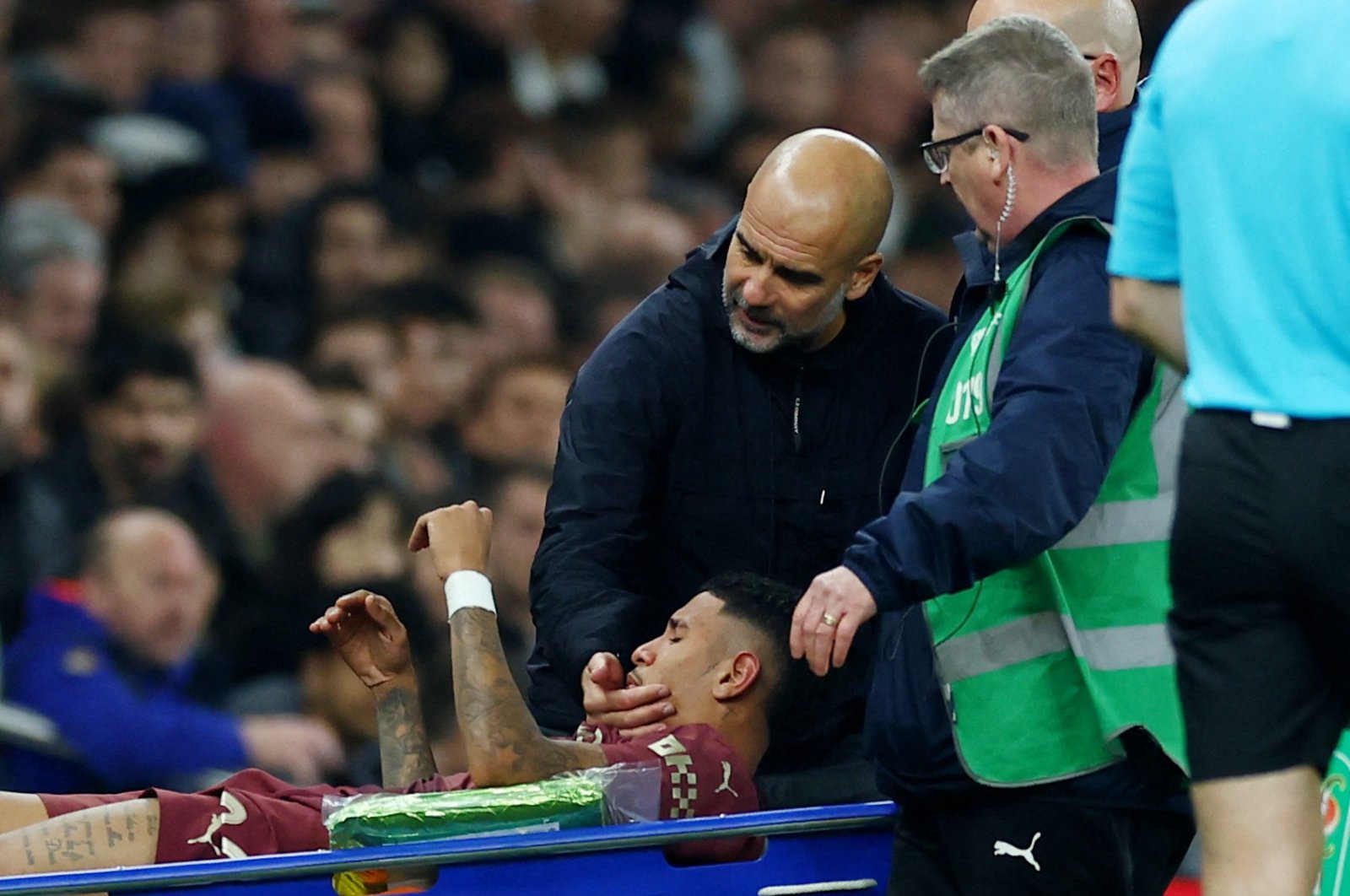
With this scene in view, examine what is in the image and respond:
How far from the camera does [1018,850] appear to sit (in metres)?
2.78

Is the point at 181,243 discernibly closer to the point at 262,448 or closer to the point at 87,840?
the point at 262,448

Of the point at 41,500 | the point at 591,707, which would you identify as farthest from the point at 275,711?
the point at 591,707

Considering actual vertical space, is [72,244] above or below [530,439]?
above

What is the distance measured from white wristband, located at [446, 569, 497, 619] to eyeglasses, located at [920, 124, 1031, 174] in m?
0.92

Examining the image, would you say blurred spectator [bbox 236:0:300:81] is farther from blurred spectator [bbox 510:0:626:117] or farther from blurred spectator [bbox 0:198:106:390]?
blurred spectator [bbox 0:198:106:390]

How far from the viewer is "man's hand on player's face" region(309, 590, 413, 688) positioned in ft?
11.8

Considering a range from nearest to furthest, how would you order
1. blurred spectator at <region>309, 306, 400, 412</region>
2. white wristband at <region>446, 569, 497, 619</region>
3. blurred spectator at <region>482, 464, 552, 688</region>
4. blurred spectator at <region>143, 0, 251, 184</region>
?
white wristband at <region>446, 569, 497, 619</region>, blurred spectator at <region>482, 464, 552, 688</region>, blurred spectator at <region>309, 306, 400, 412</region>, blurred spectator at <region>143, 0, 251, 184</region>

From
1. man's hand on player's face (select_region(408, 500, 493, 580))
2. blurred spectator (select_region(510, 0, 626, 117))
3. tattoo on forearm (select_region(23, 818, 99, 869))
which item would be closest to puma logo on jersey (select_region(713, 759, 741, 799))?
man's hand on player's face (select_region(408, 500, 493, 580))

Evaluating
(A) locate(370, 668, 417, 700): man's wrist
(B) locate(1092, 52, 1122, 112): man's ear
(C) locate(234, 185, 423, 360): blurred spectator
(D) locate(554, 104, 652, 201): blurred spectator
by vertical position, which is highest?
(D) locate(554, 104, 652, 201): blurred spectator

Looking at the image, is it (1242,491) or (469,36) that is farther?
(469,36)

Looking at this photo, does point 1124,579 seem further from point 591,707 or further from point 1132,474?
point 591,707

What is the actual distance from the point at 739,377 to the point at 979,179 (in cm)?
77

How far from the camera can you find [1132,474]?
111 inches

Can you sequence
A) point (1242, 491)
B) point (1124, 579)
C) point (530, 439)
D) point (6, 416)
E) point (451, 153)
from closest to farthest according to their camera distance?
point (1242, 491) → point (1124, 579) → point (6, 416) → point (530, 439) → point (451, 153)
